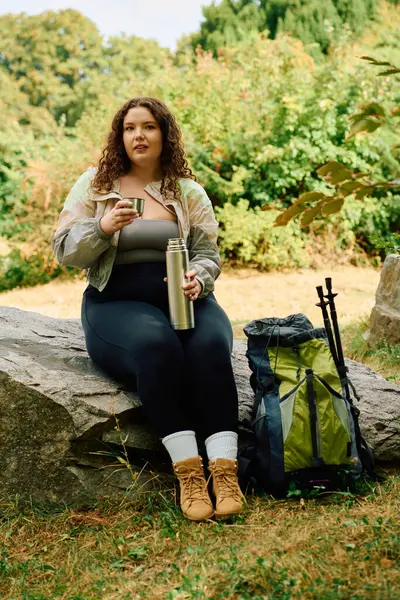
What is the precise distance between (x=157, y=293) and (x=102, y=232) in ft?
1.20

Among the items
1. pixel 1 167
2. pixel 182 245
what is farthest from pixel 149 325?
pixel 1 167

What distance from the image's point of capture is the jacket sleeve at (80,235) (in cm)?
269

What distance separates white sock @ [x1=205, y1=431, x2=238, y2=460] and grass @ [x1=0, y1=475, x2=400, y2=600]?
0.23 meters

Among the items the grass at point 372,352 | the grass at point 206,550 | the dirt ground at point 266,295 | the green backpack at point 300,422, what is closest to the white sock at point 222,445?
the green backpack at point 300,422

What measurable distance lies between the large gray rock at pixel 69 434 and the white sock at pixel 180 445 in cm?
24

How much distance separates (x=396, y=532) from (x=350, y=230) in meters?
7.80

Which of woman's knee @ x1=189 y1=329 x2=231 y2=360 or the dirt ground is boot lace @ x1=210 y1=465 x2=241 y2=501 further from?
the dirt ground

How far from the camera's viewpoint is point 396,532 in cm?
214

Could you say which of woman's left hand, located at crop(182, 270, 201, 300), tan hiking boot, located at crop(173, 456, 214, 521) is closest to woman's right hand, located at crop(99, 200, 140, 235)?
woman's left hand, located at crop(182, 270, 201, 300)

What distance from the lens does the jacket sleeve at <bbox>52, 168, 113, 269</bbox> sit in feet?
8.82

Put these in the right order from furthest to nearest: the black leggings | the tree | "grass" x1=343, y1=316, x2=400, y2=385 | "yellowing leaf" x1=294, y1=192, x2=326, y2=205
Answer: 1. the tree
2. "grass" x1=343, y1=316, x2=400, y2=385
3. the black leggings
4. "yellowing leaf" x1=294, y1=192, x2=326, y2=205

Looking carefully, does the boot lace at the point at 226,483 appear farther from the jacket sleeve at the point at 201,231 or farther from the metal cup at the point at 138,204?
the metal cup at the point at 138,204

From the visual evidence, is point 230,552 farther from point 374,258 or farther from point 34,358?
point 374,258

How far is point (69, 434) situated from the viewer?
2.61 metres
